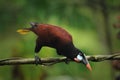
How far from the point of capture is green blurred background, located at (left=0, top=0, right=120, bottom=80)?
0.87m

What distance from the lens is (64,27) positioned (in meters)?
0.98

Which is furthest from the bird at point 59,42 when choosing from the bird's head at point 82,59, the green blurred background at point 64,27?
the green blurred background at point 64,27

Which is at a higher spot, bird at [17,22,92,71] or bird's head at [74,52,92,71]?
bird at [17,22,92,71]

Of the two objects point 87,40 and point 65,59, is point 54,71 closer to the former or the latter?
point 87,40

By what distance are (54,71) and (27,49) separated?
10 centimetres

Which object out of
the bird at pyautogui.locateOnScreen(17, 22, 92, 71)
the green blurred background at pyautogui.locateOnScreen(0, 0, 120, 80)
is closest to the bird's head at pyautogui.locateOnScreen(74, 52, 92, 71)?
the bird at pyautogui.locateOnScreen(17, 22, 92, 71)

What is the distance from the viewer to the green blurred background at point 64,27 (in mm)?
869

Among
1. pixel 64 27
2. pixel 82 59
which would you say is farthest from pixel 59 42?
pixel 64 27

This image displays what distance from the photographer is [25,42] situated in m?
Answer: 0.90

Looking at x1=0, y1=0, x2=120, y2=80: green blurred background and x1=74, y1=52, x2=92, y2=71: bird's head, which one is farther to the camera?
x1=0, y1=0, x2=120, y2=80: green blurred background

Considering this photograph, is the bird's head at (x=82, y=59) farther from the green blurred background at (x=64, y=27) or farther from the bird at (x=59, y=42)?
the green blurred background at (x=64, y=27)

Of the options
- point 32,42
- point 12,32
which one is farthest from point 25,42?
point 12,32

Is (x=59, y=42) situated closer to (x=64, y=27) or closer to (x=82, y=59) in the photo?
(x=82, y=59)

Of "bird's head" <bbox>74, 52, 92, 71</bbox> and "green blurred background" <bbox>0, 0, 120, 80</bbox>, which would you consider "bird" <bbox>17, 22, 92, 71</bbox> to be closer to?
"bird's head" <bbox>74, 52, 92, 71</bbox>
